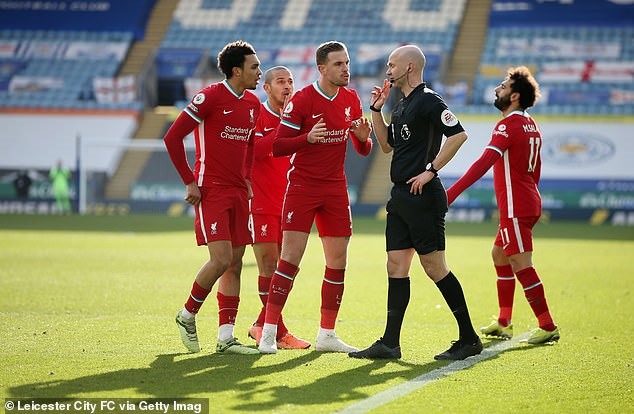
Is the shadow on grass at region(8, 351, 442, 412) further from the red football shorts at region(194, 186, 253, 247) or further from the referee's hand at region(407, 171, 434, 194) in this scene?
the referee's hand at region(407, 171, 434, 194)

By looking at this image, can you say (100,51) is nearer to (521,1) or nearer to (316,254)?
(521,1)

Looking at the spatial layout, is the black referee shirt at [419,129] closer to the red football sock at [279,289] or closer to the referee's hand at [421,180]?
the referee's hand at [421,180]

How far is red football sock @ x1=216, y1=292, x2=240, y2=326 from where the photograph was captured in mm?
7968

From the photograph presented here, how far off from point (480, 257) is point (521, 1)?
75.5ft

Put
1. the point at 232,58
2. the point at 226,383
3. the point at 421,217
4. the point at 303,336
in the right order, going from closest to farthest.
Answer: the point at 226,383 < the point at 421,217 < the point at 232,58 < the point at 303,336

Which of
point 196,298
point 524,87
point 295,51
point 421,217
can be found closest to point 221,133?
point 196,298

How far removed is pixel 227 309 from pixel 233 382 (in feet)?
4.89

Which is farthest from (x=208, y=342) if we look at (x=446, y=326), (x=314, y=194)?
(x=446, y=326)

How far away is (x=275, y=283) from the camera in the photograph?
7988 millimetres

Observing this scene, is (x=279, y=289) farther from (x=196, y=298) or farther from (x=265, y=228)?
(x=265, y=228)

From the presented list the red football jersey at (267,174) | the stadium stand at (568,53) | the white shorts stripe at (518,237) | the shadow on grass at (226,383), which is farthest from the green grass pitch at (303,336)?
the stadium stand at (568,53)

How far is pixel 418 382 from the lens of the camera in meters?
6.64

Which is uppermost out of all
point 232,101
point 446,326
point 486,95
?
point 486,95

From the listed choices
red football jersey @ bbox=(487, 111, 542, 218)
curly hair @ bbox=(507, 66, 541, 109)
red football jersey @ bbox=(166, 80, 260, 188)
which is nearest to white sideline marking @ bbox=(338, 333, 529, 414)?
red football jersey @ bbox=(487, 111, 542, 218)
